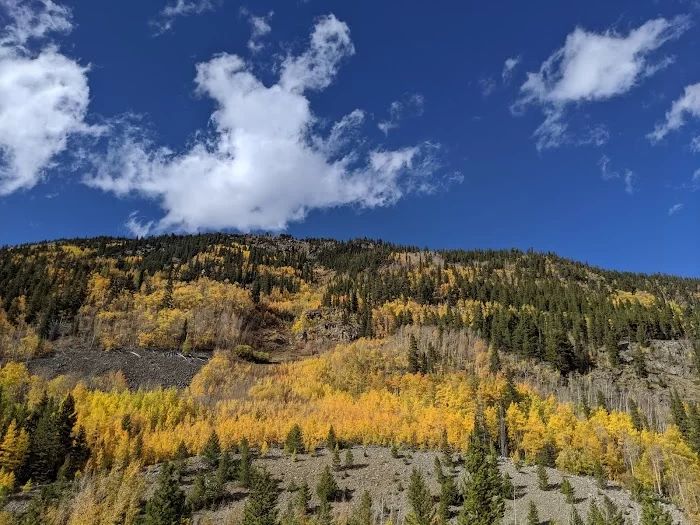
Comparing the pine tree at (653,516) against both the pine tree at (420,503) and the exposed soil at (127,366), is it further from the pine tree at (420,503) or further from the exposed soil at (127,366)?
the exposed soil at (127,366)

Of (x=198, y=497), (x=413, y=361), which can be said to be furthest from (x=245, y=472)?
(x=413, y=361)

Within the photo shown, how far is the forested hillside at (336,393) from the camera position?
6619cm

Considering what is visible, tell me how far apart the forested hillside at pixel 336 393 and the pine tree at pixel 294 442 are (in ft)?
1.45

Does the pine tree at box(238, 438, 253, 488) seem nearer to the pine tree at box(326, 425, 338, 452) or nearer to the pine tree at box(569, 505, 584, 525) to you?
the pine tree at box(326, 425, 338, 452)

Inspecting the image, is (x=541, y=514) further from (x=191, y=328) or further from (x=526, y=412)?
(x=191, y=328)

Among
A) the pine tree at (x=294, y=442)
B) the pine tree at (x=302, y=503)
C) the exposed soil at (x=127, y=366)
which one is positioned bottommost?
the pine tree at (x=302, y=503)

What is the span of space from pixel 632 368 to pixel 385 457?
308 ft

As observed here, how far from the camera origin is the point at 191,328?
170 meters

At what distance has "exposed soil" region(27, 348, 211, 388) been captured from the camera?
405 feet

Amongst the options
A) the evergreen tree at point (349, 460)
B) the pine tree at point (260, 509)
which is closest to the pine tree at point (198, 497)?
the pine tree at point (260, 509)

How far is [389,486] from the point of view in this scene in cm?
6606

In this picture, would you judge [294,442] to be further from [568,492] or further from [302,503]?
[568,492]

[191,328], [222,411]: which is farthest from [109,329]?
[222,411]

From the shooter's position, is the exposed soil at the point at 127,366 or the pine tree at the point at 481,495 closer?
the pine tree at the point at 481,495
